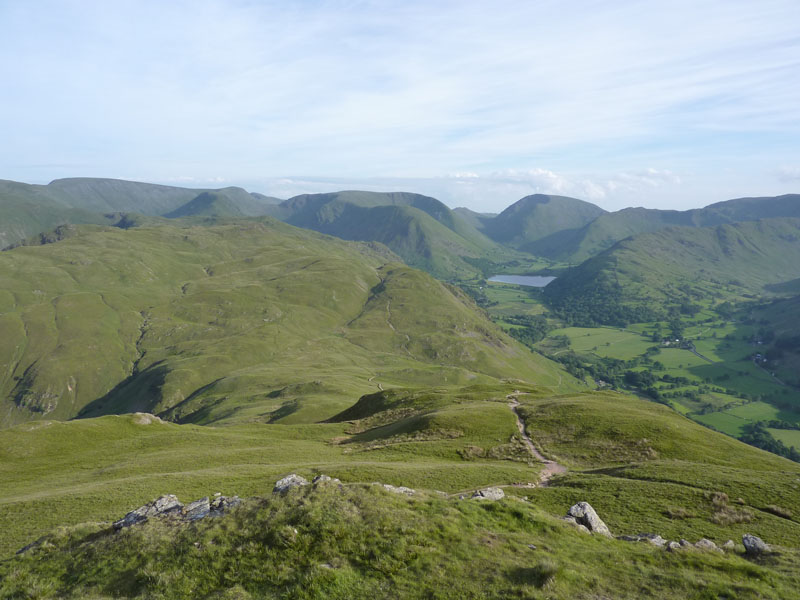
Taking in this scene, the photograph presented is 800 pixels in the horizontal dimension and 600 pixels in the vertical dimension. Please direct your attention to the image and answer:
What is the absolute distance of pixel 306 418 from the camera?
11688 centimetres

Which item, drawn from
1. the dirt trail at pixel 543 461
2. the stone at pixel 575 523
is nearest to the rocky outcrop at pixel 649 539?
the stone at pixel 575 523

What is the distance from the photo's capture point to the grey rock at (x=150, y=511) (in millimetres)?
28609

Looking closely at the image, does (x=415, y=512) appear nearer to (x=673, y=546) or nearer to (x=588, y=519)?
(x=588, y=519)

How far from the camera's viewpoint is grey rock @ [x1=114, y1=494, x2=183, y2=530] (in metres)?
28.6

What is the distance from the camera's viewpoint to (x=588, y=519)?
2998 centimetres

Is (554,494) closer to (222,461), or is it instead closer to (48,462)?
(222,461)

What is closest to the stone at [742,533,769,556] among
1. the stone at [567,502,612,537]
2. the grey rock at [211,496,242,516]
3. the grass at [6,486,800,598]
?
the grass at [6,486,800,598]

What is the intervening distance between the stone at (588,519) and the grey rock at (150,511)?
97.5ft

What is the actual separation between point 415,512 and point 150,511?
20130mm

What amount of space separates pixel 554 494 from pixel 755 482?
20564mm

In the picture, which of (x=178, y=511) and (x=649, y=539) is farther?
(x=178, y=511)

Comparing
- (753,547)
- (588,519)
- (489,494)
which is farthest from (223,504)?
(753,547)

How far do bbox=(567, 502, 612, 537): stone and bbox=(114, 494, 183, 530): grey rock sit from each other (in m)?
29.7

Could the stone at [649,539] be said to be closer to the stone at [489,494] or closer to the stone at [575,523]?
the stone at [575,523]
